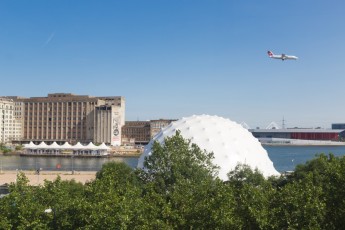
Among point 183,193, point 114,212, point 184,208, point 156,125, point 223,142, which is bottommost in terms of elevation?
point 184,208

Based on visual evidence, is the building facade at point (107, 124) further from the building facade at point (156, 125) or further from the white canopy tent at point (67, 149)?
the white canopy tent at point (67, 149)

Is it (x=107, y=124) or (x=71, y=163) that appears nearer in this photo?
(x=71, y=163)

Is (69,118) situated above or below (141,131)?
above

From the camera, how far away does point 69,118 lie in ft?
553

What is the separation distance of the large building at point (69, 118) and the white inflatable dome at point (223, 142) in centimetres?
11848

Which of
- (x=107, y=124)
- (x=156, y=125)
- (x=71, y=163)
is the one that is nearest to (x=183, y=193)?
(x=71, y=163)

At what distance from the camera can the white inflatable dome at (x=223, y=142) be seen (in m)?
40.3

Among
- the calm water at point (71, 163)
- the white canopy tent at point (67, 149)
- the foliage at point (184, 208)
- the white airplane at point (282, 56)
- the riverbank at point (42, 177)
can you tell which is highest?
the white airplane at point (282, 56)

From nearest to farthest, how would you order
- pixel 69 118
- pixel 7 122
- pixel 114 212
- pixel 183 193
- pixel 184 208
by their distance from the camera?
pixel 114 212, pixel 184 208, pixel 183 193, pixel 7 122, pixel 69 118

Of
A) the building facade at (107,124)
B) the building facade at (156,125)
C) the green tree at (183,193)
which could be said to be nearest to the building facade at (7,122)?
the building facade at (107,124)

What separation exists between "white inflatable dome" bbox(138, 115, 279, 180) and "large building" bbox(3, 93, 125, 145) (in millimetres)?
Answer: 118479

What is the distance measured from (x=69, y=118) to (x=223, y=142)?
134 metres

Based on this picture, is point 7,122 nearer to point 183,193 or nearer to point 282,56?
point 282,56

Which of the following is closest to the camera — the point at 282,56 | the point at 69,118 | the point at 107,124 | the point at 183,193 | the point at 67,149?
the point at 183,193
